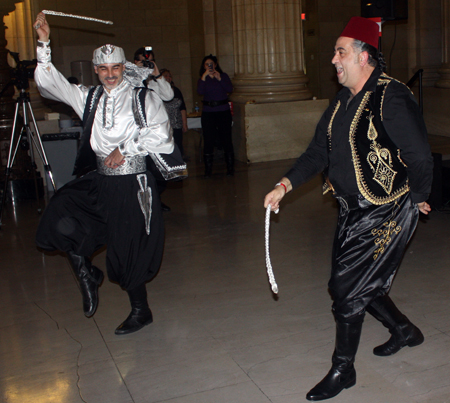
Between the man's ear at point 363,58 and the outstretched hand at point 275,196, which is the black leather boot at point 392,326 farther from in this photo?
the man's ear at point 363,58

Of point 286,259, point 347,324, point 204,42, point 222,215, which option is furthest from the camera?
point 204,42

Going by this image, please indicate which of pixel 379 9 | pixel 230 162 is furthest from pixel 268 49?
pixel 379 9

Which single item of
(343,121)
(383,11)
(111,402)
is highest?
(383,11)

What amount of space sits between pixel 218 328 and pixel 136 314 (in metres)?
0.56

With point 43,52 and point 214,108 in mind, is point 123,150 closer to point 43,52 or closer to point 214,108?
point 43,52

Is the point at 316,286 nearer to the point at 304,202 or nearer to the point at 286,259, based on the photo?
the point at 286,259

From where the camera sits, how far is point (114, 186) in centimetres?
375

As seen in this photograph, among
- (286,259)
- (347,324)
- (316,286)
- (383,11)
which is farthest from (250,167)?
(347,324)

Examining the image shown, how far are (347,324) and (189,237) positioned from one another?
3.29 meters

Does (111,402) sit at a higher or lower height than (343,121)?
lower

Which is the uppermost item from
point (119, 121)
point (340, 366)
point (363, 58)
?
point (363, 58)

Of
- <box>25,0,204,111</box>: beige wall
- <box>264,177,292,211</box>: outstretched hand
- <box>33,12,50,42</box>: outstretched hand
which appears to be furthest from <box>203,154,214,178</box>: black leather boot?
<box>25,0,204,111</box>: beige wall

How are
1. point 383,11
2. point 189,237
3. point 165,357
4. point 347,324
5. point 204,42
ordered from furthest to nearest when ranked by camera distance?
point 204,42 < point 383,11 < point 189,237 < point 165,357 < point 347,324

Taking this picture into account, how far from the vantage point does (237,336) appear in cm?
364
